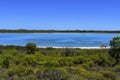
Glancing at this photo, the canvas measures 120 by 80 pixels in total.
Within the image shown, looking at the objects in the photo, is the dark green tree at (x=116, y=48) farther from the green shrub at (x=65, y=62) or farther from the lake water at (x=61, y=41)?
the lake water at (x=61, y=41)

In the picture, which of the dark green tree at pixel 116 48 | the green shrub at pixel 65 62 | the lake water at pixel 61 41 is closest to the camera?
the green shrub at pixel 65 62

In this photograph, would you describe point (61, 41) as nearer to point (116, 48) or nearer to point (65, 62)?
point (116, 48)

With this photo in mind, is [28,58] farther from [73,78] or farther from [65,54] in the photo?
[73,78]

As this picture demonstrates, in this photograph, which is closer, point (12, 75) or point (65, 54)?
point (12, 75)

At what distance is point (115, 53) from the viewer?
25.5 m

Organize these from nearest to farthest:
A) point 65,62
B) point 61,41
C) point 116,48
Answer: point 65,62, point 116,48, point 61,41

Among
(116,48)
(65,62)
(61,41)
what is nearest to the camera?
(65,62)

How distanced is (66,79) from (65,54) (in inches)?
642

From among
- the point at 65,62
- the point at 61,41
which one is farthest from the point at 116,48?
the point at 61,41

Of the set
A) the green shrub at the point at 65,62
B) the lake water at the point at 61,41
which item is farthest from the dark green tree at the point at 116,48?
the lake water at the point at 61,41

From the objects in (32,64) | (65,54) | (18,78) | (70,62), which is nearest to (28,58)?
(32,64)

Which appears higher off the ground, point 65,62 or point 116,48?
point 116,48

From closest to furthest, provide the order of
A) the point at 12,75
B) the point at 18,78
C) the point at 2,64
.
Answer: the point at 18,78, the point at 12,75, the point at 2,64

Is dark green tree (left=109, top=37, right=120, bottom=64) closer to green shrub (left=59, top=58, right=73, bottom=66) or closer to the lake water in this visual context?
green shrub (left=59, top=58, right=73, bottom=66)
